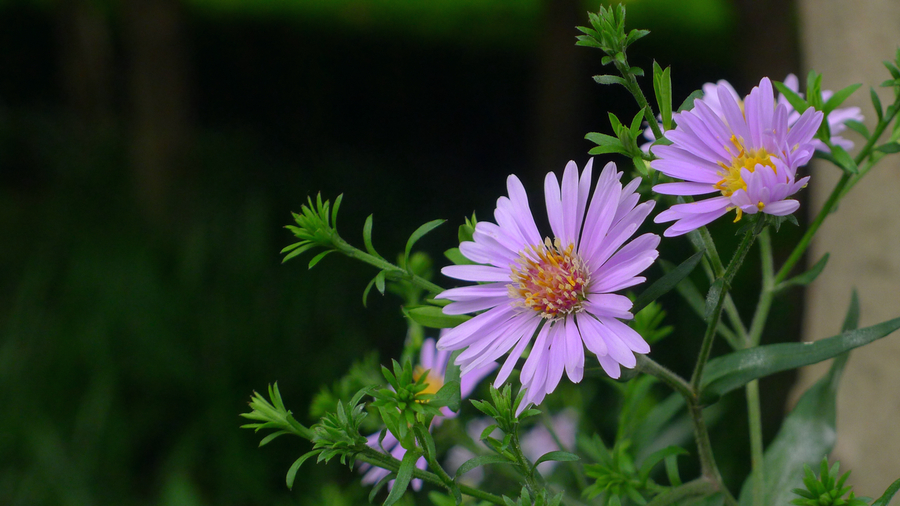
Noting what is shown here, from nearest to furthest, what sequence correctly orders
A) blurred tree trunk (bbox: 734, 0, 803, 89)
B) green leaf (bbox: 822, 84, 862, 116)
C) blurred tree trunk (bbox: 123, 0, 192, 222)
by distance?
green leaf (bbox: 822, 84, 862, 116)
blurred tree trunk (bbox: 734, 0, 803, 89)
blurred tree trunk (bbox: 123, 0, 192, 222)

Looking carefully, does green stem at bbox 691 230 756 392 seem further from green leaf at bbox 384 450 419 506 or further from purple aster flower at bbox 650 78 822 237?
green leaf at bbox 384 450 419 506

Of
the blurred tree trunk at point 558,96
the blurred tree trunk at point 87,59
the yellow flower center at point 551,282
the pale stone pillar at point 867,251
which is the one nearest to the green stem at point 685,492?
the yellow flower center at point 551,282

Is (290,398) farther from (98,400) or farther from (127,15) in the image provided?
(127,15)

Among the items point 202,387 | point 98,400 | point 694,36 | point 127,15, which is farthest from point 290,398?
point 694,36

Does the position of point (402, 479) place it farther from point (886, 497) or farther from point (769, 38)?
point (769, 38)

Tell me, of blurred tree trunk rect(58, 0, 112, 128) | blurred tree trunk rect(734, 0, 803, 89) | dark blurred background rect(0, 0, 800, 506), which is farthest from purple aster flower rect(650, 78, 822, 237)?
blurred tree trunk rect(58, 0, 112, 128)

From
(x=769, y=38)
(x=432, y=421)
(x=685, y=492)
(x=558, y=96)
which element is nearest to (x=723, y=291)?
(x=685, y=492)
